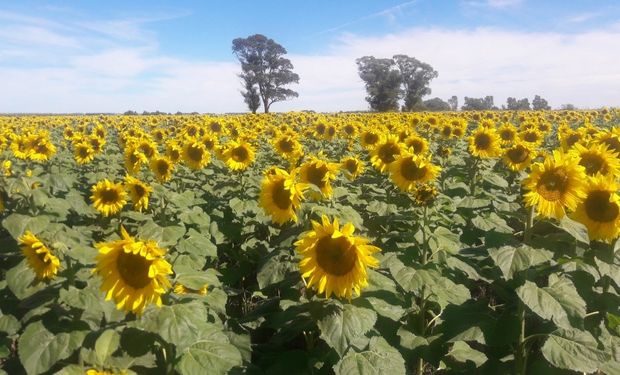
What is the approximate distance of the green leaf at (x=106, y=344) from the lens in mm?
2508

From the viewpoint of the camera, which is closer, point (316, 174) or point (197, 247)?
point (197, 247)

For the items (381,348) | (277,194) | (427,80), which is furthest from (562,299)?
(427,80)

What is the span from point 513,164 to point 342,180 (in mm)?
2500

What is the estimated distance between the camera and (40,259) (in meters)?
3.18

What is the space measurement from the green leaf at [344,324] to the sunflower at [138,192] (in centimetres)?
310

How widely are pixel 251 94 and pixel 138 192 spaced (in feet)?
175

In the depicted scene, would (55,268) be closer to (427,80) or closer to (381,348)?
(381,348)

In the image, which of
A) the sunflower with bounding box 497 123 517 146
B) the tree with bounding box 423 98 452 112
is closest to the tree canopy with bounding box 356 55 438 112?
the tree with bounding box 423 98 452 112

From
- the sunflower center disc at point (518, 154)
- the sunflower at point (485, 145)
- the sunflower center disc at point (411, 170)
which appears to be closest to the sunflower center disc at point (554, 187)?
the sunflower center disc at point (411, 170)

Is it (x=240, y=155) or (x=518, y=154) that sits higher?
(x=240, y=155)

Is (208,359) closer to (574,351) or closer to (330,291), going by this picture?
(330,291)

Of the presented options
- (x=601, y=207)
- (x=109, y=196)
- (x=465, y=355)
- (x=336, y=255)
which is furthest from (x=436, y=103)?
(x=336, y=255)

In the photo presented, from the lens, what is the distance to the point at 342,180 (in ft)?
20.5

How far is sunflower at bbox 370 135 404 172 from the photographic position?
6453 millimetres
